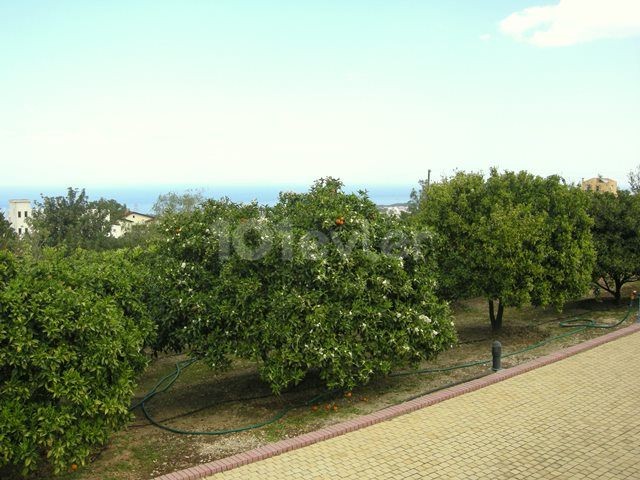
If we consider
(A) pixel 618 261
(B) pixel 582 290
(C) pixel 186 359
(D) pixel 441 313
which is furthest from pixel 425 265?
(A) pixel 618 261

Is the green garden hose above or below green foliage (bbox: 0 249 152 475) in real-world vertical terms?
below

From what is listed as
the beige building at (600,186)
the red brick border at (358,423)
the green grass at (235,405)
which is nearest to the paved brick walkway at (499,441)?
the red brick border at (358,423)

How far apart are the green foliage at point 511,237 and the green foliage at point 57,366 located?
7998mm

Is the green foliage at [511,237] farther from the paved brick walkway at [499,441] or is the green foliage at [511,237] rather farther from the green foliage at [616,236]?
the paved brick walkway at [499,441]

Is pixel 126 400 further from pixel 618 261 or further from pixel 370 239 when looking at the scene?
pixel 618 261

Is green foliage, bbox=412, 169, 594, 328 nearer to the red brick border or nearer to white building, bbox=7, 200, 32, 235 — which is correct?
the red brick border

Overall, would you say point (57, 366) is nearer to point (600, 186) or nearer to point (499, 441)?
point (499, 441)

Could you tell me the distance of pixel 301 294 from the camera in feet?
29.0

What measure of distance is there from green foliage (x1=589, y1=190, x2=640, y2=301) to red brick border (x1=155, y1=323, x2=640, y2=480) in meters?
4.95

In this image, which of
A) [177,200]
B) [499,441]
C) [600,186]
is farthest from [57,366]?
[177,200]

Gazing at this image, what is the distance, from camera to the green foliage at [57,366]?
622 centimetres

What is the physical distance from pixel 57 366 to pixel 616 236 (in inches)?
583

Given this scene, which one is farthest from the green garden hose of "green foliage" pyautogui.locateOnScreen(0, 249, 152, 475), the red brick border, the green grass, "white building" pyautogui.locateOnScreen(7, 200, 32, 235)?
"white building" pyautogui.locateOnScreen(7, 200, 32, 235)

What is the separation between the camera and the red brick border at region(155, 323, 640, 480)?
673 cm
